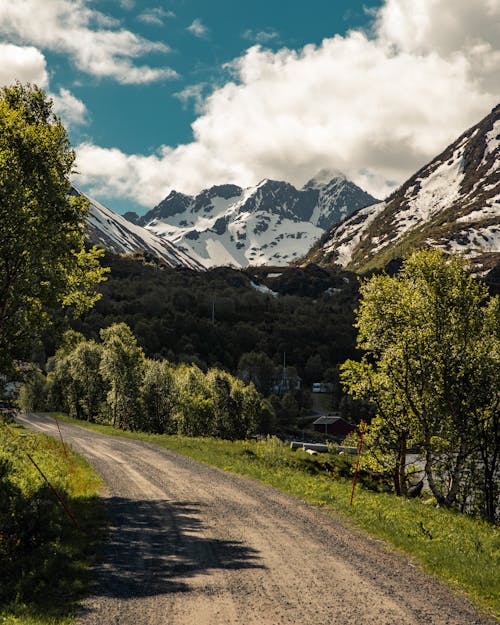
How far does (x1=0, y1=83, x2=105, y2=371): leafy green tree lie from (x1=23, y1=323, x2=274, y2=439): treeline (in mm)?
45467

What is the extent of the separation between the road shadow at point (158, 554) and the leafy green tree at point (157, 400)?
2327 inches

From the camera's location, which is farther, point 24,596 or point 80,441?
point 80,441

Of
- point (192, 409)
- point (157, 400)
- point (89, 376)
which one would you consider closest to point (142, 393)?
point (157, 400)

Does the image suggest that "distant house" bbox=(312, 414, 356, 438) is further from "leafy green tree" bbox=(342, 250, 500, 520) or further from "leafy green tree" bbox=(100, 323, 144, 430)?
"leafy green tree" bbox=(342, 250, 500, 520)

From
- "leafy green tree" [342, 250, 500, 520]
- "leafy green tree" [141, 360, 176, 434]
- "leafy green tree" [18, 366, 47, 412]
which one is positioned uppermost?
"leafy green tree" [342, 250, 500, 520]

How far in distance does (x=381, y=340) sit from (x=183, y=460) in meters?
15.8

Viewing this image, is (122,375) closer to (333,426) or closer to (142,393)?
(142,393)

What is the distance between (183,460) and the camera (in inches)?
1308

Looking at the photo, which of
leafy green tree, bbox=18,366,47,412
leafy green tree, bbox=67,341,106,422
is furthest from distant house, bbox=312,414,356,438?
leafy green tree, bbox=67,341,106,422

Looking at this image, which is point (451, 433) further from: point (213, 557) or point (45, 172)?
point (45, 172)

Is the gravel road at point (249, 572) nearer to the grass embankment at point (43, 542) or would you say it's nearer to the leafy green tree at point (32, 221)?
the grass embankment at point (43, 542)

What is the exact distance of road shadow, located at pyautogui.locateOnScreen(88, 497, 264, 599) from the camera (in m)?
11.8

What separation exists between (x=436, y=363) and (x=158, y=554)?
19465 mm

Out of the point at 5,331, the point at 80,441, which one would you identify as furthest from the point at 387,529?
the point at 80,441
